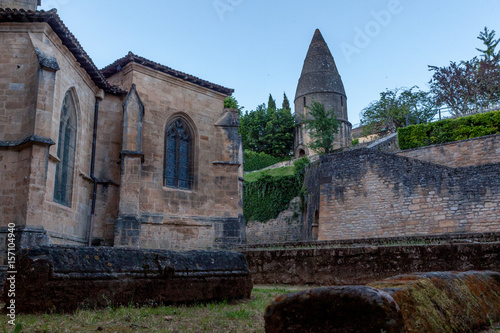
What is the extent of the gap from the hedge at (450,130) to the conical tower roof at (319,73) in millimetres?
22878

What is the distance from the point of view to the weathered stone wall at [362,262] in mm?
6441

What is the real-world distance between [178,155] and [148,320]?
13290mm

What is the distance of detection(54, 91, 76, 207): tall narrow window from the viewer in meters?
12.5

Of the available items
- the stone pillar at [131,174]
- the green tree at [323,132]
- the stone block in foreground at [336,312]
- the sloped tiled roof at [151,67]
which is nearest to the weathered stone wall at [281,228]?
the green tree at [323,132]

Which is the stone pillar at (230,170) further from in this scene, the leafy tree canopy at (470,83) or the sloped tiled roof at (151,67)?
the leafy tree canopy at (470,83)

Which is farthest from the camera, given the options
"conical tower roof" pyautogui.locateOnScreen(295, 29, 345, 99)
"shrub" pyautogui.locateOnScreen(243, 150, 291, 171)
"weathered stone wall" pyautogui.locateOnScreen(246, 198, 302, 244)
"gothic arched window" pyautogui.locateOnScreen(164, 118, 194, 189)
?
"conical tower roof" pyautogui.locateOnScreen(295, 29, 345, 99)

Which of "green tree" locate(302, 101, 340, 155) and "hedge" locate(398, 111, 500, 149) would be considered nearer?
"hedge" locate(398, 111, 500, 149)

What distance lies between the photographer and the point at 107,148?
1546 centimetres

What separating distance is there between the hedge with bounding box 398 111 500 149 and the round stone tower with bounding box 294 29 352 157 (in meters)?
19.9

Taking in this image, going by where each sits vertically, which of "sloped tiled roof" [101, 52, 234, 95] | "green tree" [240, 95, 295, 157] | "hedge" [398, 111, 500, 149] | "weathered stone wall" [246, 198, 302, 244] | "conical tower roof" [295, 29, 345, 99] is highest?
"conical tower roof" [295, 29, 345, 99]

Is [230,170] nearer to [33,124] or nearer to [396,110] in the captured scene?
[33,124]

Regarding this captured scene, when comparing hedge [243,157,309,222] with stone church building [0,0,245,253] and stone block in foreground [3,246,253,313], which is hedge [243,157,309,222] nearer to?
stone church building [0,0,245,253]

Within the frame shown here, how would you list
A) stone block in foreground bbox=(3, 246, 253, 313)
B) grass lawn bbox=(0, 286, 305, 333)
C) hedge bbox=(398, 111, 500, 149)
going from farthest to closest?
1. hedge bbox=(398, 111, 500, 149)
2. stone block in foreground bbox=(3, 246, 253, 313)
3. grass lawn bbox=(0, 286, 305, 333)

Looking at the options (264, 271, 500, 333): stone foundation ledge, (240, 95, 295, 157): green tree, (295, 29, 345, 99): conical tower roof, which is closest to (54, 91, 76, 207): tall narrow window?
(264, 271, 500, 333): stone foundation ledge
